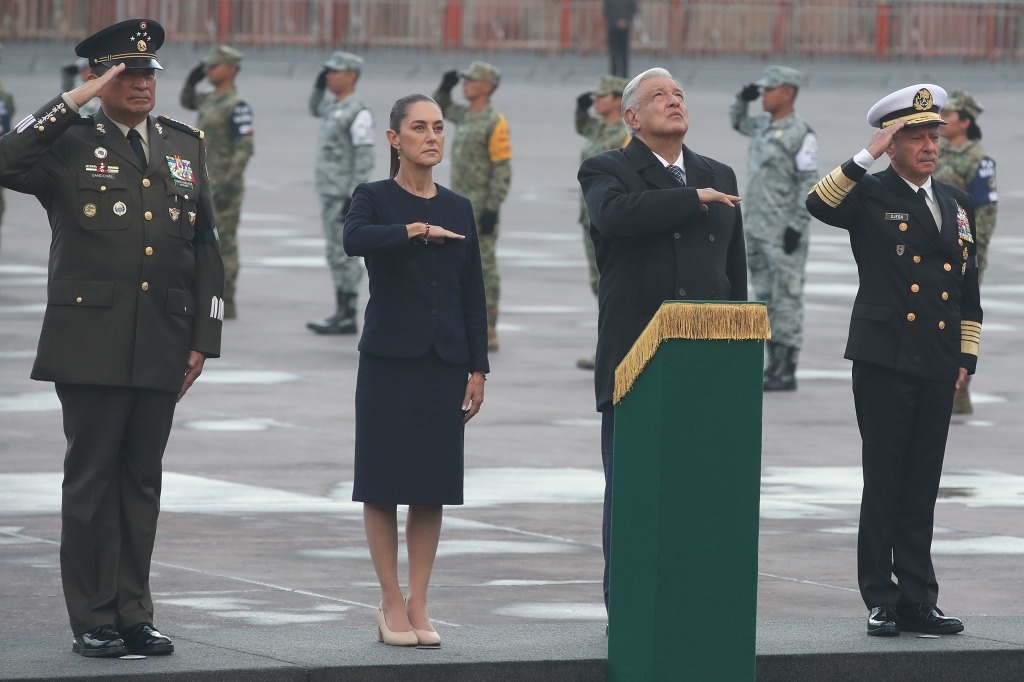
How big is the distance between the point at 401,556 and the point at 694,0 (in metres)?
32.5

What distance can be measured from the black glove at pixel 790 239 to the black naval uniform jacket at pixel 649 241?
26.0 feet

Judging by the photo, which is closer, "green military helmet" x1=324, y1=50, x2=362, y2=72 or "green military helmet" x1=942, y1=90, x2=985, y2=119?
"green military helmet" x1=942, y1=90, x2=985, y2=119

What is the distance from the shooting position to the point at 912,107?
25.0 feet

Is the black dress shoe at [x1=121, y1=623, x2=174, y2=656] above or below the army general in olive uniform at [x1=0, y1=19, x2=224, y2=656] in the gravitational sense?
below

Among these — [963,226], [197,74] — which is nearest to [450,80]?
[197,74]

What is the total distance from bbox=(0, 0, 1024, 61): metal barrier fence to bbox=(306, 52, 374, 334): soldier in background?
21.1 meters

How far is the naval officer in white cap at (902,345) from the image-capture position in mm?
7609

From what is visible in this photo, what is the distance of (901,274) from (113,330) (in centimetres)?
274

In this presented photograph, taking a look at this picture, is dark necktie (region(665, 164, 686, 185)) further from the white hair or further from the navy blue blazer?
the navy blue blazer

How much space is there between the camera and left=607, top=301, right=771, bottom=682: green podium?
6.46 metres

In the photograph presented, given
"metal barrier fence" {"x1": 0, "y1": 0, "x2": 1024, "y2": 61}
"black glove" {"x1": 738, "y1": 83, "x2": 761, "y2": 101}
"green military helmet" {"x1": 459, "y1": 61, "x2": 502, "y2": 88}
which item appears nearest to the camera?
"black glove" {"x1": 738, "y1": 83, "x2": 761, "y2": 101}

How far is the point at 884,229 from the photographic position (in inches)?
303

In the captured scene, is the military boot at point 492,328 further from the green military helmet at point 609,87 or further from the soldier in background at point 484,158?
the green military helmet at point 609,87

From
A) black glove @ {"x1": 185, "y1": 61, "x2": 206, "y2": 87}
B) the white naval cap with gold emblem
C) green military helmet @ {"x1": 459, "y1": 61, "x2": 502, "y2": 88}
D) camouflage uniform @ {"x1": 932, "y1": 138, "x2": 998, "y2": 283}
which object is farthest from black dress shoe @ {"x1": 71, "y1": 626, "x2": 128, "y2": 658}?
black glove @ {"x1": 185, "y1": 61, "x2": 206, "y2": 87}
